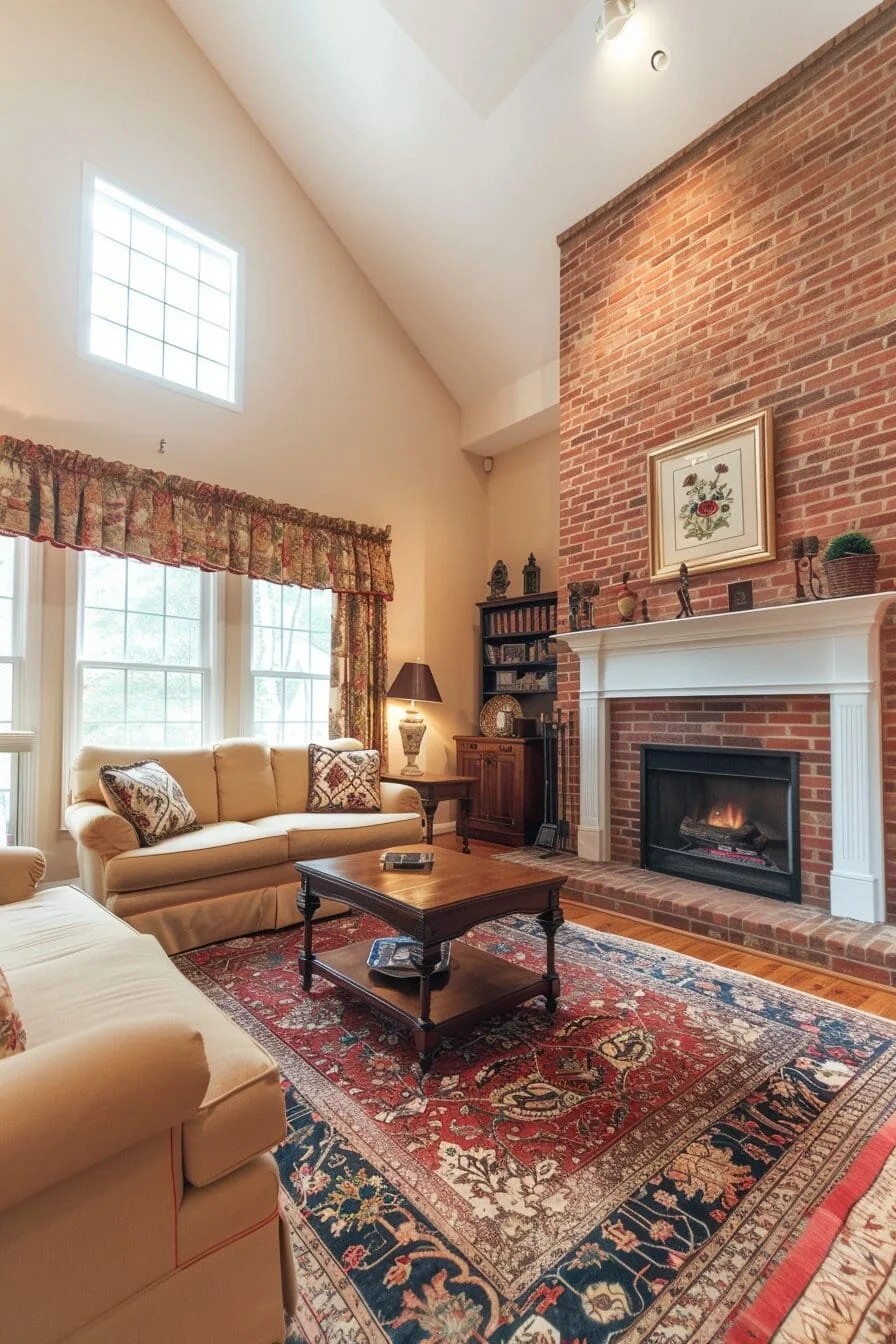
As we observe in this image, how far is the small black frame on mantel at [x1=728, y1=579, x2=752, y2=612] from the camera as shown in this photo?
3.39m

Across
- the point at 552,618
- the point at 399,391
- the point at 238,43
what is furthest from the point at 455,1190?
the point at 238,43

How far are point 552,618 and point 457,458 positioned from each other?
1730mm

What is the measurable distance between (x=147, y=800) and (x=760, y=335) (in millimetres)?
3791

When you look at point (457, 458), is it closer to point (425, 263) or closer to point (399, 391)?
point (399, 391)

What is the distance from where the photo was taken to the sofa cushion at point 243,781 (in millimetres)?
3684

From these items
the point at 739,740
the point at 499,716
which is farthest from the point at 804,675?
the point at 499,716

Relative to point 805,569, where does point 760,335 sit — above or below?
above

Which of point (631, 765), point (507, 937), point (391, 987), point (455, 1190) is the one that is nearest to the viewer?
point (455, 1190)

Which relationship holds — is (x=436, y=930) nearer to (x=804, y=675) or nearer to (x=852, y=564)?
(x=804, y=675)

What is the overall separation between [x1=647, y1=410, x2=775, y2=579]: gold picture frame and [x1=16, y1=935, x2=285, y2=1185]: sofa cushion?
10.4 feet

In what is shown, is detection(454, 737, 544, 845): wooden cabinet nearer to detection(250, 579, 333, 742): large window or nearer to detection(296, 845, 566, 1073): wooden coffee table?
detection(250, 579, 333, 742): large window

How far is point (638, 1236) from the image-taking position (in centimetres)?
131

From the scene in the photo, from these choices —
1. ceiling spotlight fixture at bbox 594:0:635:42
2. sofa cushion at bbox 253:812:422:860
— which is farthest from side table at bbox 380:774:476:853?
ceiling spotlight fixture at bbox 594:0:635:42

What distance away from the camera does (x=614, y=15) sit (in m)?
2.92
